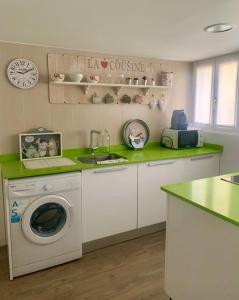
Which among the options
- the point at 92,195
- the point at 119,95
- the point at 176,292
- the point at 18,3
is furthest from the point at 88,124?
the point at 176,292

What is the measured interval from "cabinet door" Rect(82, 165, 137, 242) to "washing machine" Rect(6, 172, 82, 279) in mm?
102

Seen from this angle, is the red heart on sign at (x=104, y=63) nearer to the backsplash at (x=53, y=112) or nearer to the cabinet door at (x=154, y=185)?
the backsplash at (x=53, y=112)

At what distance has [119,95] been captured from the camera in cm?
311

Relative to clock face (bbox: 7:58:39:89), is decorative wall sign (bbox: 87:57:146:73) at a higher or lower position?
higher

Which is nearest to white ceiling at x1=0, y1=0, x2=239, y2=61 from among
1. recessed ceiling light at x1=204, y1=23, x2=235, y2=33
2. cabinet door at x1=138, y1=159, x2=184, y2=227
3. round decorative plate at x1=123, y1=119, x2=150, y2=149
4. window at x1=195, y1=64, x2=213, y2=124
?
recessed ceiling light at x1=204, y1=23, x2=235, y2=33

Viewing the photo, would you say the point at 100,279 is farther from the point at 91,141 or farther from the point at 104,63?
the point at 104,63

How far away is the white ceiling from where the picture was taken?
1.59 metres

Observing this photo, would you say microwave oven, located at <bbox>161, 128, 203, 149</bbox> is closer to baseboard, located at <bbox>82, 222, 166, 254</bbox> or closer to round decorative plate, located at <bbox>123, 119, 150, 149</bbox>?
round decorative plate, located at <bbox>123, 119, 150, 149</bbox>

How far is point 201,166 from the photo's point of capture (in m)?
3.10

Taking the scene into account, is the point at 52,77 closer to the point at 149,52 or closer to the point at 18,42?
the point at 18,42

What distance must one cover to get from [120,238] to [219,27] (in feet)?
7.01

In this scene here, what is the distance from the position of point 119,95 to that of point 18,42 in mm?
1209

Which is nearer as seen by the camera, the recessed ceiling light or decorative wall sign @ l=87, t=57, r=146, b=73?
the recessed ceiling light

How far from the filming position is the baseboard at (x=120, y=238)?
2551 mm
